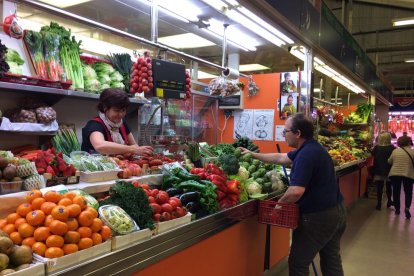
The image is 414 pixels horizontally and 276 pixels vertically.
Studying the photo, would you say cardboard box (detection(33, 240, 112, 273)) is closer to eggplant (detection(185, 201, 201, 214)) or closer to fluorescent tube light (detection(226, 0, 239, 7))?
eggplant (detection(185, 201, 201, 214))

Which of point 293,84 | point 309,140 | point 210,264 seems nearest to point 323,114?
point 293,84

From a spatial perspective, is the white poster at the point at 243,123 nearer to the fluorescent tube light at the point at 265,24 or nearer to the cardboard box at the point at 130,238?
the fluorescent tube light at the point at 265,24

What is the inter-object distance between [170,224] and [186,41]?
262 inches

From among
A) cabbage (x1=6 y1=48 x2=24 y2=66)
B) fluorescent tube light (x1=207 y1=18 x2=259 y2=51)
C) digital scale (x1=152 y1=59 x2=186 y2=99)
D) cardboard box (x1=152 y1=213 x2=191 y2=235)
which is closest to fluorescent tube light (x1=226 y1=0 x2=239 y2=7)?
digital scale (x1=152 y1=59 x2=186 y2=99)

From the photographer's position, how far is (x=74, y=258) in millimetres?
1671

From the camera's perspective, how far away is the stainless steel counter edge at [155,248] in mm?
1717

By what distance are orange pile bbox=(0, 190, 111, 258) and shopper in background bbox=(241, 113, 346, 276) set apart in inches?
67.8

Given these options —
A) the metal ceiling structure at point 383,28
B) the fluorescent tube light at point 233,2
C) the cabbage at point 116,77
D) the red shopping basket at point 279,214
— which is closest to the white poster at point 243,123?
the cabbage at point 116,77

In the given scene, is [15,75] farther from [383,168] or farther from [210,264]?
[383,168]

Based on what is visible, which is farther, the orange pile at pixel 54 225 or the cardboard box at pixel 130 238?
the cardboard box at pixel 130 238

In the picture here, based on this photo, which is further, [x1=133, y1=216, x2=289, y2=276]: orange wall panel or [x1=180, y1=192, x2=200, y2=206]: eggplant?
[x1=180, y1=192, x2=200, y2=206]: eggplant

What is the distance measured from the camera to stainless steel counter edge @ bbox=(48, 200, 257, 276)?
1717 millimetres

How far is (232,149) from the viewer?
468 cm

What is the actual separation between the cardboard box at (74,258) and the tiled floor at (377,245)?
262 cm
